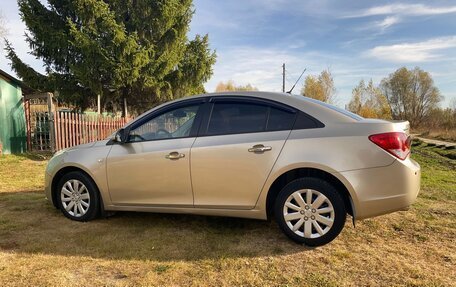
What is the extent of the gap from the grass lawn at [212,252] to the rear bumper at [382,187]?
0.48 metres

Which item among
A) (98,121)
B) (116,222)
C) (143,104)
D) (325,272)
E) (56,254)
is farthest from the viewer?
(143,104)

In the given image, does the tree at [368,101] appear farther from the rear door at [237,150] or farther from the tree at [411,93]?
the rear door at [237,150]

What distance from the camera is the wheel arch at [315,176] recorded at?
353 cm

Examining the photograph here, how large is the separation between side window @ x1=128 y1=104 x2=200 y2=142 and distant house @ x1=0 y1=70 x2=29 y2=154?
9.04 metres

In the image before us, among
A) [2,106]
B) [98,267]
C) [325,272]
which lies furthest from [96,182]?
[2,106]

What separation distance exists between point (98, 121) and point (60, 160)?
923 centimetres

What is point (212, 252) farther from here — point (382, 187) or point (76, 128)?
point (76, 128)

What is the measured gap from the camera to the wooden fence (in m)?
11.6

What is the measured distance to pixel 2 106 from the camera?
11.4m

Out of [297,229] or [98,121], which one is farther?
[98,121]

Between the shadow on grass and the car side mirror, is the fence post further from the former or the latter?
the car side mirror

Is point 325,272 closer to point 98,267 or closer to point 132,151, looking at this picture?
point 98,267

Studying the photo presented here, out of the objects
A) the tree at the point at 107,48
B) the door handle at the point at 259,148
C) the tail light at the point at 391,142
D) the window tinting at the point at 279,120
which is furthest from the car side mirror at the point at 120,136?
the tree at the point at 107,48

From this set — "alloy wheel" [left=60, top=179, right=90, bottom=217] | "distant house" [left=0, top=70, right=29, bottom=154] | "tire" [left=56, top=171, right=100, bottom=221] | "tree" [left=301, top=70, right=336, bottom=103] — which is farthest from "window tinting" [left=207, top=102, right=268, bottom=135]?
"tree" [left=301, top=70, right=336, bottom=103]
